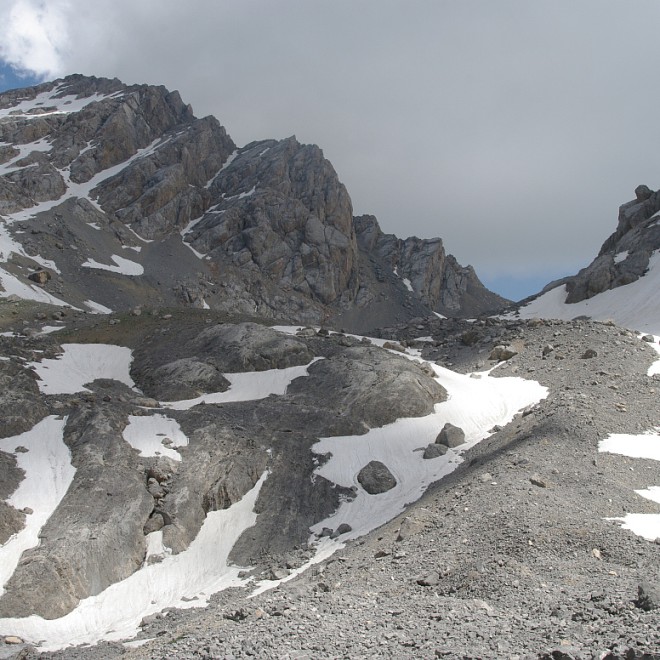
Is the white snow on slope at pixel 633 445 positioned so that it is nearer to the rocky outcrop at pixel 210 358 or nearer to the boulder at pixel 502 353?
the boulder at pixel 502 353

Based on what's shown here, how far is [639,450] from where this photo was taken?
2453 cm

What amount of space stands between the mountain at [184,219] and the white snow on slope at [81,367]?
52.2 m

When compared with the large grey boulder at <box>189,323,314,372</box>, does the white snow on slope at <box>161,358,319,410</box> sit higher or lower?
lower

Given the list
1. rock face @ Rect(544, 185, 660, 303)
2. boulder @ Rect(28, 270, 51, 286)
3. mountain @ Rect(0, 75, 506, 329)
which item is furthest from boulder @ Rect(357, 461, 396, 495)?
mountain @ Rect(0, 75, 506, 329)

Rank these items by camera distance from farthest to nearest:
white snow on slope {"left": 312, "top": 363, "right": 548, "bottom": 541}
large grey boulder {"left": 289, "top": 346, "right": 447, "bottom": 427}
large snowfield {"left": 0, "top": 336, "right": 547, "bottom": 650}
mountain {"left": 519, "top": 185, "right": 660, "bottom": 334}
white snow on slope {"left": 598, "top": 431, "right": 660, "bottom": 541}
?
1. mountain {"left": 519, "top": 185, "right": 660, "bottom": 334}
2. large grey boulder {"left": 289, "top": 346, "right": 447, "bottom": 427}
3. white snow on slope {"left": 312, "top": 363, "right": 548, "bottom": 541}
4. large snowfield {"left": 0, "top": 336, "right": 547, "bottom": 650}
5. white snow on slope {"left": 598, "top": 431, "right": 660, "bottom": 541}

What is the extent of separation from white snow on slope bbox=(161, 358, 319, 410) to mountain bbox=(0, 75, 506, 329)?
6106 cm

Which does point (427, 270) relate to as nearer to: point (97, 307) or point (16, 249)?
point (97, 307)

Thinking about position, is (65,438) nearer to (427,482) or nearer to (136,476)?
(136,476)

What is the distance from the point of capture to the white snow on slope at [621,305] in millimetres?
58219

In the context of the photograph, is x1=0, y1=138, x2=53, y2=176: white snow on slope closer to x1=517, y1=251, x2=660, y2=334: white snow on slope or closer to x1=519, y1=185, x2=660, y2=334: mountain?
x1=519, y1=185, x2=660, y2=334: mountain

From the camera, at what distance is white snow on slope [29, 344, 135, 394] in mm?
32906

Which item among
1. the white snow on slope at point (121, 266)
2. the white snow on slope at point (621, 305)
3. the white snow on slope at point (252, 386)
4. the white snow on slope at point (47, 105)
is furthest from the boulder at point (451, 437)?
the white snow on slope at point (47, 105)

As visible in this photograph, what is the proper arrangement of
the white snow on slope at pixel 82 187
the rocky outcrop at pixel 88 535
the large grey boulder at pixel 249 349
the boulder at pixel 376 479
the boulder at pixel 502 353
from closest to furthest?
the rocky outcrop at pixel 88 535
the boulder at pixel 376 479
the large grey boulder at pixel 249 349
the boulder at pixel 502 353
the white snow on slope at pixel 82 187

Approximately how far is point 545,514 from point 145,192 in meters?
128
